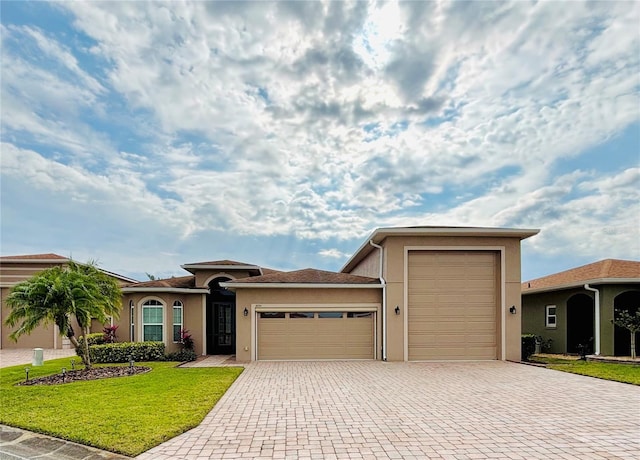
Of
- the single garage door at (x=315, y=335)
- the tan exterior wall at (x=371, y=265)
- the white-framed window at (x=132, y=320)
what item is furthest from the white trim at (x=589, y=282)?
the white-framed window at (x=132, y=320)

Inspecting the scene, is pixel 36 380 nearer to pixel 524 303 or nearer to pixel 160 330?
pixel 160 330

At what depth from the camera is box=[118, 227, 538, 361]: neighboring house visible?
1397cm

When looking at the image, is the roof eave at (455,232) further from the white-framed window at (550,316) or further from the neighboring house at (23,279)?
the neighboring house at (23,279)

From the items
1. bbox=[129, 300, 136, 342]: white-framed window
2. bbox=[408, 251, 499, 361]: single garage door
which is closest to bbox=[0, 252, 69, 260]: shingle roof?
bbox=[129, 300, 136, 342]: white-framed window

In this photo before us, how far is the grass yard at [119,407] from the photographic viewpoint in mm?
5668

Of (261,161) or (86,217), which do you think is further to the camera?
(86,217)

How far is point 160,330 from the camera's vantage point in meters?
15.6

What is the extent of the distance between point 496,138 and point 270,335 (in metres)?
11.1

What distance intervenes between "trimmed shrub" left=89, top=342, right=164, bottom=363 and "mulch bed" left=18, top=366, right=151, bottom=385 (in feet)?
7.01

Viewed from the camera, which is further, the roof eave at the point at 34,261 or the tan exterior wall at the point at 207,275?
the roof eave at the point at 34,261

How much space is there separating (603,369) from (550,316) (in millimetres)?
5746

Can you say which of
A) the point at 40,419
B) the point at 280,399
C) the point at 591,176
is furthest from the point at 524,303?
the point at 40,419

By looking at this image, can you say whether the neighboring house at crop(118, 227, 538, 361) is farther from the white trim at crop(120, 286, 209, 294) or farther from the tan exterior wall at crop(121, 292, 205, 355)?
the tan exterior wall at crop(121, 292, 205, 355)

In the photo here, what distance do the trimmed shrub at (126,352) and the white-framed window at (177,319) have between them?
1.00m
